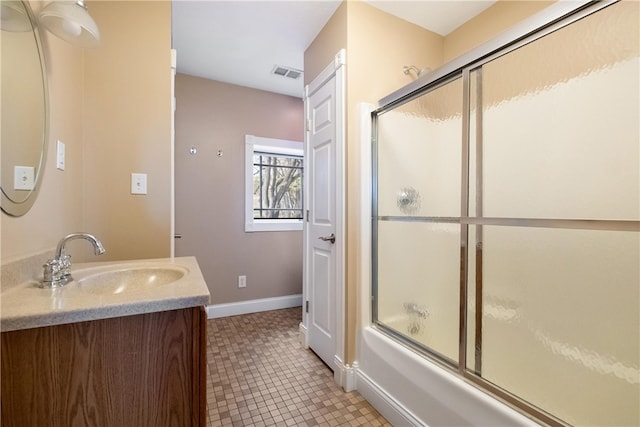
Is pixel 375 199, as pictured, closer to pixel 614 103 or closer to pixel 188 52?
pixel 614 103

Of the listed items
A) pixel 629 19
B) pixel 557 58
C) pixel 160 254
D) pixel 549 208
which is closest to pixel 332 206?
pixel 160 254

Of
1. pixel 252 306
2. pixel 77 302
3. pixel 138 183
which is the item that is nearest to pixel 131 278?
pixel 77 302

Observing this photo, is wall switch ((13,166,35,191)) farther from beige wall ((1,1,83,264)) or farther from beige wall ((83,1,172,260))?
beige wall ((83,1,172,260))

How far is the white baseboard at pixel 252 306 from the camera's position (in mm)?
2830

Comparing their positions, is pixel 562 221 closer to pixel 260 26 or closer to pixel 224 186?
pixel 260 26

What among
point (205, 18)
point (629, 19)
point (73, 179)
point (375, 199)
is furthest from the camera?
point (205, 18)

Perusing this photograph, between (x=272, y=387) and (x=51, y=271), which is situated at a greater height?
(x=51, y=271)

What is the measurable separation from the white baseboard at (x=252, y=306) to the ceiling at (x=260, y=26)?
2.26m

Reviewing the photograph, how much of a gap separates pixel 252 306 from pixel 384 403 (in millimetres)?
1815

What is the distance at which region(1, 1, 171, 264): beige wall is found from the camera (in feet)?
4.44

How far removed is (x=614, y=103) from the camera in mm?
1154

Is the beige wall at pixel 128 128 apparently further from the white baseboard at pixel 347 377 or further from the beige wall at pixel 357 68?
the white baseboard at pixel 347 377

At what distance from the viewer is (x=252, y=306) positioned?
9.82 feet

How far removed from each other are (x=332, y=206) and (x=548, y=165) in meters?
1.19
